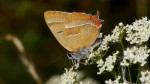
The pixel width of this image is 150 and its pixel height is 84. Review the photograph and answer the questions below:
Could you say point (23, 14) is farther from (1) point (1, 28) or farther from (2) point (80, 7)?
(2) point (80, 7)

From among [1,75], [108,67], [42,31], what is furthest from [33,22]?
[108,67]

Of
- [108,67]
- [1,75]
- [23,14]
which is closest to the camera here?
[108,67]

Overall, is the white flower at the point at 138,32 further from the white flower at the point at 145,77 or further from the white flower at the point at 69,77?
the white flower at the point at 69,77

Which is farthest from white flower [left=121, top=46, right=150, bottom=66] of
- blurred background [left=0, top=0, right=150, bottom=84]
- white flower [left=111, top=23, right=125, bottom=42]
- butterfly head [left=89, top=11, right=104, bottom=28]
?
blurred background [left=0, top=0, right=150, bottom=84]

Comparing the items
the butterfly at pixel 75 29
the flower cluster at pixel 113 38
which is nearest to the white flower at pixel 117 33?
the flower cluster at pixel 113 38

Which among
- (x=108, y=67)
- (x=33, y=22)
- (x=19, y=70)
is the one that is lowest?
(x=19, y=70)

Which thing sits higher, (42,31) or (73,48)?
(73,48)

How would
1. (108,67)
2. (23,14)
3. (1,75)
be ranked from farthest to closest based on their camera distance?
(23,14), (1,75), (108,67)
